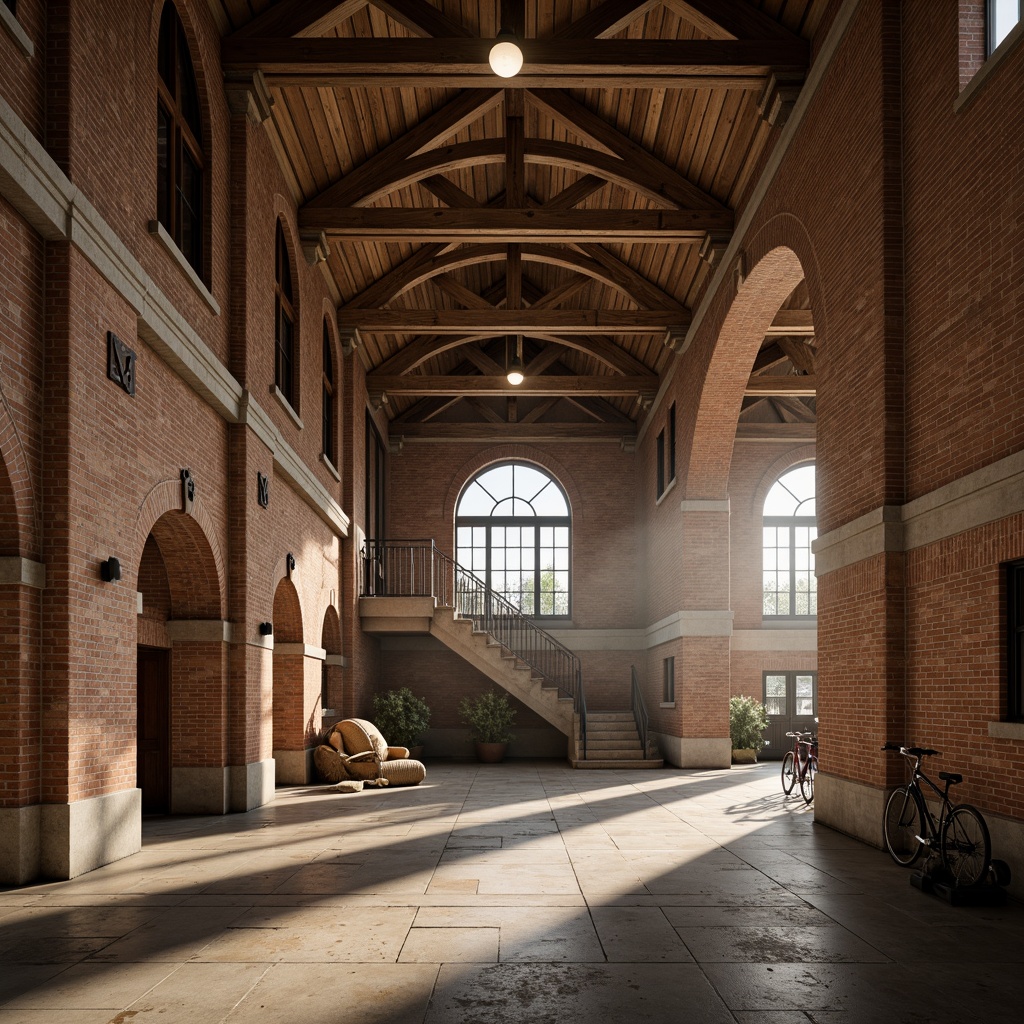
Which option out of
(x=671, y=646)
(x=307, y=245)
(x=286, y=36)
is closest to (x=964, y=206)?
(x=286, y=36)

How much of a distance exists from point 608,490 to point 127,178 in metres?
16.9

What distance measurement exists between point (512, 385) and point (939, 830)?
14361 mm

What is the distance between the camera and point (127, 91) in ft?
27.5

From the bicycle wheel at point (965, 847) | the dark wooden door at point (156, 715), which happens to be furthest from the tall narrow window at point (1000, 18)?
the dark wooden door at point (156, 715)

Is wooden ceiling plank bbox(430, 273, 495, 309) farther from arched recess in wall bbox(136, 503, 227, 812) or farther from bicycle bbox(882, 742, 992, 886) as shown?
bicycle bbox(882, 742, 992, 886)

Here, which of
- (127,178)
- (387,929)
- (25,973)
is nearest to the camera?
(25,973)

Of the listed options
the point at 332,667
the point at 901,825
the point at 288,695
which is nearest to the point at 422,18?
the point at 288,695

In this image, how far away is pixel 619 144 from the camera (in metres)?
13.7

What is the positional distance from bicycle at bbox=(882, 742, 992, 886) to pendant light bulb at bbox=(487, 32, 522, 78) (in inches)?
256

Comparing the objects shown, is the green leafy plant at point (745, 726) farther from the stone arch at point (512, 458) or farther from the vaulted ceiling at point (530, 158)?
the vaulted ceiling at point (530, 158)

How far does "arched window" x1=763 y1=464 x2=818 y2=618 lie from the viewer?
22.6 m

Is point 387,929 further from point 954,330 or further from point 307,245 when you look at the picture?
point 307,245

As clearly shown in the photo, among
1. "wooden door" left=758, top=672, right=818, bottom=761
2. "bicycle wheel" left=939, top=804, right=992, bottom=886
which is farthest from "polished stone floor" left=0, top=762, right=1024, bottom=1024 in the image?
"wooden door" left=758, top=672, right=818, bottom=761

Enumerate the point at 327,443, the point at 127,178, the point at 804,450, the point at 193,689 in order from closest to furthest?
1. the point at 127,178
2. the point at 193,689
3. the point at 327,443
4. the point at 804,450
